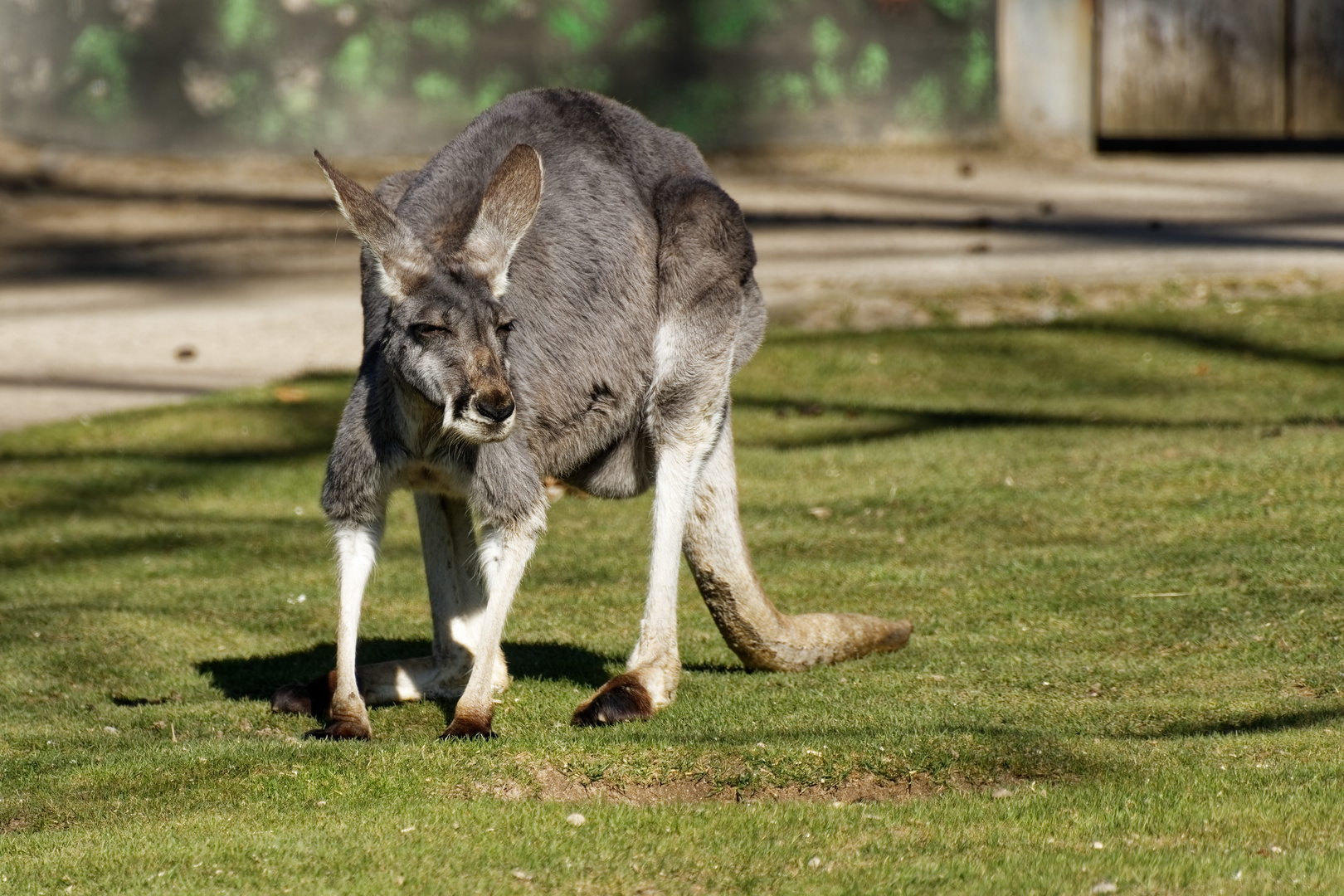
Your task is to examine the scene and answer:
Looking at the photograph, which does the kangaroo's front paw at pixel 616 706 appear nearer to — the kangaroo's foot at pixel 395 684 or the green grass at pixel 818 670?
Answer: the green grass at pixel 818 670

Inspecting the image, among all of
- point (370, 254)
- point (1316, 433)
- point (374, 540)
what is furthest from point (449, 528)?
point (1316, 433)

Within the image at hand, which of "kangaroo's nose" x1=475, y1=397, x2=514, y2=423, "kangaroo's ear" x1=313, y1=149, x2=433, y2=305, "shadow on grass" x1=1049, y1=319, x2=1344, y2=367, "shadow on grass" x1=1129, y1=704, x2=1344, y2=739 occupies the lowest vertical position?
"shadow on grass" x1=1049, y1=319, x2=1344, y2=367

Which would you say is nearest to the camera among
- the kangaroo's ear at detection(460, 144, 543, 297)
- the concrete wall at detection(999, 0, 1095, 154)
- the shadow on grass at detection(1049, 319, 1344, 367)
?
the kangaroo's ear at detection(460, 144, 543, 297)

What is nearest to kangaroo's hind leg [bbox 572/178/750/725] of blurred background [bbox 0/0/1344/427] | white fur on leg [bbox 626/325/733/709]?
white fur on leg [bbox 626/325/733/709]

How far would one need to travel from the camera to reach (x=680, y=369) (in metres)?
5.12

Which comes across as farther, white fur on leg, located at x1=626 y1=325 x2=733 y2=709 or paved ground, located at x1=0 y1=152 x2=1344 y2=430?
paved ground, located at x1=0 y1=152 x2=1344 y2=430

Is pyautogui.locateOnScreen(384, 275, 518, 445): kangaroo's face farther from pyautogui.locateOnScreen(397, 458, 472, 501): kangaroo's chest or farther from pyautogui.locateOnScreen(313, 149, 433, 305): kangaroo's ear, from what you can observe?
pyautogui.locateOnScreen(397, 458, 472, 501): kangaroo's chest

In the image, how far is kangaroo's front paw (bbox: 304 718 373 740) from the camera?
15.0 feet

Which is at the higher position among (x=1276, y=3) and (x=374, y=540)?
(x=1276, y=3)

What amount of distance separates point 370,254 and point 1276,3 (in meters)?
13.0

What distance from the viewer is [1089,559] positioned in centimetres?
671

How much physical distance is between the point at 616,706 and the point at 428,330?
1.23 m

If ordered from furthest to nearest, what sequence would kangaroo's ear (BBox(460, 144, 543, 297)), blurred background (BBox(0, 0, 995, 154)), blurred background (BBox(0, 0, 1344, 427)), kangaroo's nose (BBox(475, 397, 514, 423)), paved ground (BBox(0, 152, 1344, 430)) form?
blurred background (BBox(0, 0, 995, 154)) → blurred background (BBox(0, 0, 1344, 427)) → paved ground (BBox(0, 152, 1344, 430)) → kangaroo's ear (BBox(460, 144, 543, 297)) → kangaroo's nose (BBox(475, 397, 514, 423))

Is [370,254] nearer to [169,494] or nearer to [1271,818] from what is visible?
[1271,818]
